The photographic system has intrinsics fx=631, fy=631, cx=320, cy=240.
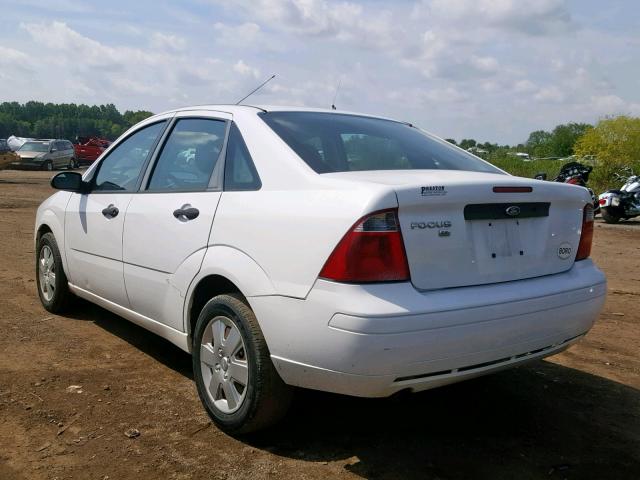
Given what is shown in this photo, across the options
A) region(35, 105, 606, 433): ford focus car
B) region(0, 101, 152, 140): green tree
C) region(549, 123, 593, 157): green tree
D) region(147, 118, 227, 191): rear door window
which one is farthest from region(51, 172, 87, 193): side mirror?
region(0, 101, 152, 140): green tree

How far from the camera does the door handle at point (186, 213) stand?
3.44m

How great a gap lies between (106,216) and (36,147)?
107 feet

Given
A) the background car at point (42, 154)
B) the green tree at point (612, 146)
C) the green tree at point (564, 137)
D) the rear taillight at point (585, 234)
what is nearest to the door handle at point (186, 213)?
the rear taillight at point (585, 234)

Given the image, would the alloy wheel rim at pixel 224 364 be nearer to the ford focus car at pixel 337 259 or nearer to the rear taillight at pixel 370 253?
the ford focus car at pixel 337 259

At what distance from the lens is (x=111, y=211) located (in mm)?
4227

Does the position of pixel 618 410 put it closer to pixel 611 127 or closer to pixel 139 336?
pixel 139 336

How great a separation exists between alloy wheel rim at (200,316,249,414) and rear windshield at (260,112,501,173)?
37.0 inches

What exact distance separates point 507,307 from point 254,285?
116cm

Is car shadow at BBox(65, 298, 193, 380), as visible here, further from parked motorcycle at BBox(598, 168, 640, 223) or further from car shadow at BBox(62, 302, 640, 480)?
parked motorcycle at BBox(598, 168, 640, 223)

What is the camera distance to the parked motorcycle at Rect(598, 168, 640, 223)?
15.8m

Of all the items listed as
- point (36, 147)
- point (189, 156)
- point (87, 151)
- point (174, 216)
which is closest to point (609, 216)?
point (189, 156)

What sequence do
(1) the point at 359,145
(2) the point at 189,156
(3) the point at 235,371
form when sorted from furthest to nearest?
(2) the point at 189,156 → (1) the point at 359,145 → (3) the point at 235,371

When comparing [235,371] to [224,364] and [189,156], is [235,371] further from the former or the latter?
[189,156]

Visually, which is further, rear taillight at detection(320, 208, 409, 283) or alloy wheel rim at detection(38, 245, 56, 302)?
alloy wheel rim at detection(38, 245, 56, 302)
